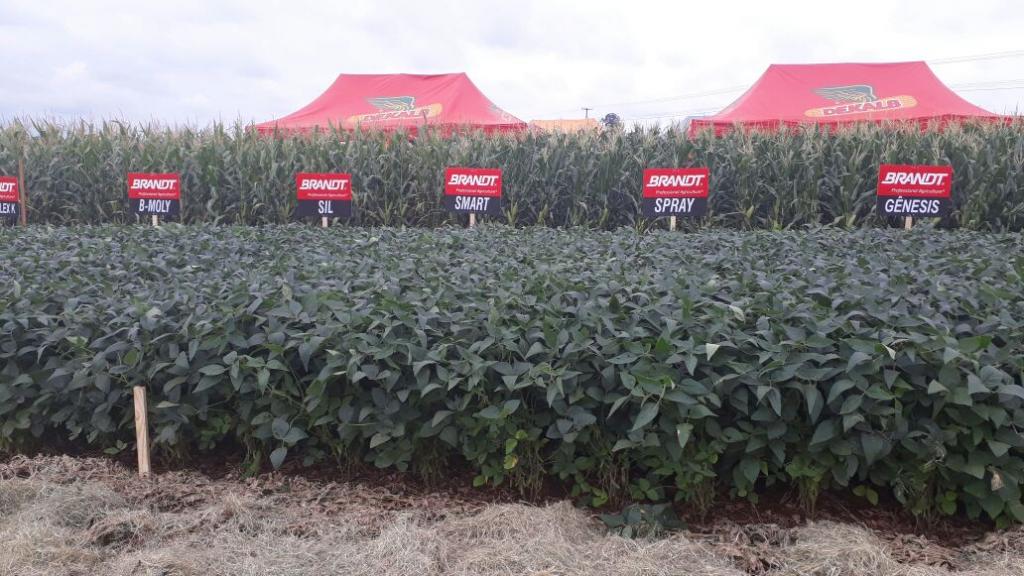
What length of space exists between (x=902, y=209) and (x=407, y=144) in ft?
22.4

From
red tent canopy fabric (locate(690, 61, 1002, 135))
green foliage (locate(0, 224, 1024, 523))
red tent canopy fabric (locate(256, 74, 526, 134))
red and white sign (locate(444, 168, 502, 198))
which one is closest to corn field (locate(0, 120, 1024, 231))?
red and white sign (locate(444, 168, 502, 198))

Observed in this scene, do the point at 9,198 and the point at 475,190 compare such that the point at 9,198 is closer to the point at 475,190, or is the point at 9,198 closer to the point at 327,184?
the point at 327,184

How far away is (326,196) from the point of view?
32.1ft

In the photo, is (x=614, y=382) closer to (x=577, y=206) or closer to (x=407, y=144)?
(x=577, y=206)

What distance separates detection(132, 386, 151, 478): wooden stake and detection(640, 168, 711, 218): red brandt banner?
22.6 ft

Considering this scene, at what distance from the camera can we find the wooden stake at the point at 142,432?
3.28 meters

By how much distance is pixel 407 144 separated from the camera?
11.7 metres

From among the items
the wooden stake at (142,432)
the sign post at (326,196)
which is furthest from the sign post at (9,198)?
the wooden stake at (142,432)

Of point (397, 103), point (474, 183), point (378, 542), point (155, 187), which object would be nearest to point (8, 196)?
point (155, 187)

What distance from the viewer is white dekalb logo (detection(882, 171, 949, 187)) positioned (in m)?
8.78

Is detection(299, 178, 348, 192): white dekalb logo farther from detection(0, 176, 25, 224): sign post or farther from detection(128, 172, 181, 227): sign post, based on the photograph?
detection(0, 176, 25, 224): sign post

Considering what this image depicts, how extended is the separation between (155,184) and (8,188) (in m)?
2.40

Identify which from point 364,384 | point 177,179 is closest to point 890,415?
point 364,384

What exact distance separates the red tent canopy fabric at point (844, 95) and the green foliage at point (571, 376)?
1230cm
